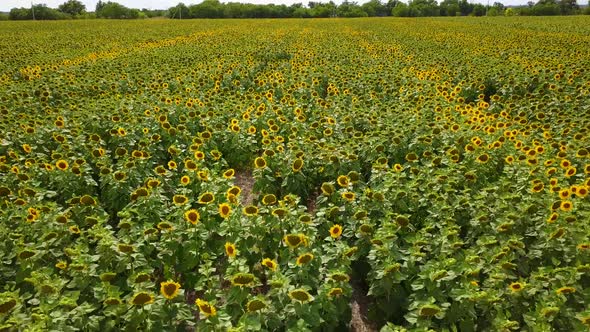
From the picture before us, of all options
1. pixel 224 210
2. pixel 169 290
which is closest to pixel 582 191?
pixel 224 210

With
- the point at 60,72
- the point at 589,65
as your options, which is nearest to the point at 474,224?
the point at 589,65

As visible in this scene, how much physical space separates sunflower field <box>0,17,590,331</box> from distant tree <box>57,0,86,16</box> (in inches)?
3897

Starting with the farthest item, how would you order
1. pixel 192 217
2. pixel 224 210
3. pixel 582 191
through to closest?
pixel 582 191 < pixel 224 210 < pixel 192 217

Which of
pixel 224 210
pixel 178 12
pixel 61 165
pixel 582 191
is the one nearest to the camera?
pixel 224 210

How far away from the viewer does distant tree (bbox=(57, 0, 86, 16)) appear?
299ft

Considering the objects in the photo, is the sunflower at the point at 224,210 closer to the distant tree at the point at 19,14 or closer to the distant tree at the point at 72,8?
the distant tree at the point at 19,14

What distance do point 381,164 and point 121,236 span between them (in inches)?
129

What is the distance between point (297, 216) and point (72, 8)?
10845 cm

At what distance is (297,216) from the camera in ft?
13.3

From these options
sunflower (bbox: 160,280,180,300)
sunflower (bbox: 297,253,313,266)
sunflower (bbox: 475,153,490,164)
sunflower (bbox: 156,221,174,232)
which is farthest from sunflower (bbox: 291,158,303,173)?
sunflower (bbox: 160,280,180,300)

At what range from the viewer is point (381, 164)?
5340 millimetres

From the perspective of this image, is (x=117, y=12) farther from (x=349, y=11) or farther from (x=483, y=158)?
(x=483, y=158)

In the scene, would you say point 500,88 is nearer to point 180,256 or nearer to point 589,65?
point 589,65

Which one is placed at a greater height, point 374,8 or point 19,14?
point 374,8
